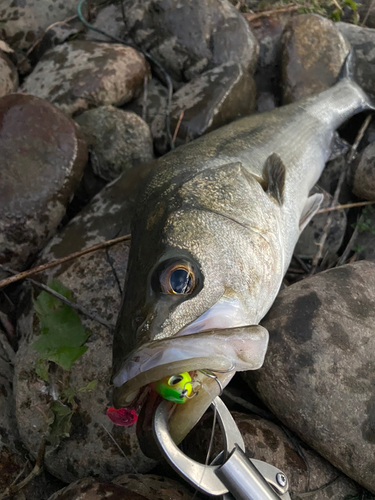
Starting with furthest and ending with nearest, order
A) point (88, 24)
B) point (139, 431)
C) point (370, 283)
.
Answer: point (88, 24) → point (370, 283) → point (139, 431)

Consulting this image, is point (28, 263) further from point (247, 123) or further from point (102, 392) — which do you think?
point (247, 123)

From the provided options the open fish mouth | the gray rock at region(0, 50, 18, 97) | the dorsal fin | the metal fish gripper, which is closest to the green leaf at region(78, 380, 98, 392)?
the open fish mouth

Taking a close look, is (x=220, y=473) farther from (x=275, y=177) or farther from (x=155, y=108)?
(x=155, y=108)

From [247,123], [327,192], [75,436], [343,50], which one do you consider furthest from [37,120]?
[343,50]

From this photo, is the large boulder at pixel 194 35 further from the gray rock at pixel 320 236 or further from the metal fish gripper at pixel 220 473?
the metal fish gripper at pixel 220 473

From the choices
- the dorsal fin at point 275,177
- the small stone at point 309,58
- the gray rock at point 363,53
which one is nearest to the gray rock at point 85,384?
the dorsal fin at point 275,177

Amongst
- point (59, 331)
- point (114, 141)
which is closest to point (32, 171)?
point (114, 141)
